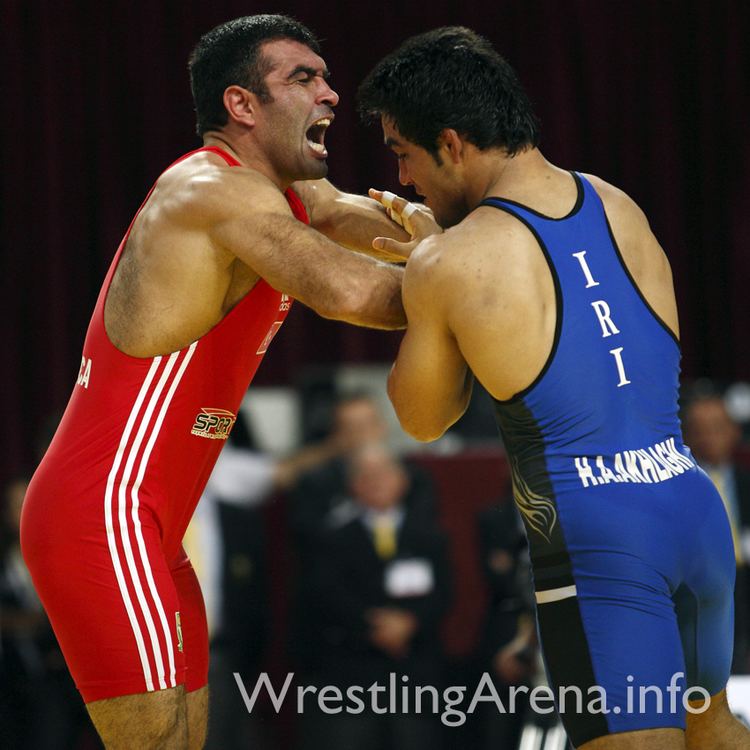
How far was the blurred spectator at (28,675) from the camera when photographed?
555cm

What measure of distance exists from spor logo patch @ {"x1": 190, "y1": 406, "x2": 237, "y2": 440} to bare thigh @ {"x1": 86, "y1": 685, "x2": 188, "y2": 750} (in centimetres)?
59

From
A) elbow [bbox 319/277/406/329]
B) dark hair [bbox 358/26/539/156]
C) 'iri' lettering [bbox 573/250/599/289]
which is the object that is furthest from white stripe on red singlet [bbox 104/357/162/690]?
'iri' lettering [bbox 573/250/599/289]

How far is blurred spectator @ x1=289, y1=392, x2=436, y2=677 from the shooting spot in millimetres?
5969

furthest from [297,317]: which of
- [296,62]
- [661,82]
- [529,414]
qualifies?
[529,414]

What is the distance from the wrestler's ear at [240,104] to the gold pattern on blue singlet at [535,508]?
110 cm

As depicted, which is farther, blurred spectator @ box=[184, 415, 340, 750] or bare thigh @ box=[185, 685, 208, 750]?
blurred spectator @ box=[184, 415, 340, 750]

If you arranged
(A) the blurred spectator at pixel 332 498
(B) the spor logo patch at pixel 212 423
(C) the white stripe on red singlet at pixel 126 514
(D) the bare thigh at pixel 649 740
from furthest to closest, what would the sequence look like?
(A) the blurred spectator at pixel 332 498
(B) the spor logo patch at pixel 212 423
(C) the white stripe on red singlet at pixel 126 514
(D) the bare thigh at pixel 649 740

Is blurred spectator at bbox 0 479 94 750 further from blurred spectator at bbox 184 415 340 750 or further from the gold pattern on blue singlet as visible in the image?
the gold pattern on blue singlet

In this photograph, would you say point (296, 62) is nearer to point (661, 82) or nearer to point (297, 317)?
point (297, 317)

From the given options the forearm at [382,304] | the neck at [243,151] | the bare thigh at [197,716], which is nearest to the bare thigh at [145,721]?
the bare thigh at [197,716]

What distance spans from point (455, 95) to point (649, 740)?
1398mm

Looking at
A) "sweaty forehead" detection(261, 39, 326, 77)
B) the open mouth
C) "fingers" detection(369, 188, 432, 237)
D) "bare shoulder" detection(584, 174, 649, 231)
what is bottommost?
"fingers" detection(369, 188, 432, 237)

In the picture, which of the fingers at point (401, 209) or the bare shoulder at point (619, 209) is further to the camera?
the fingers at point (401, 209)

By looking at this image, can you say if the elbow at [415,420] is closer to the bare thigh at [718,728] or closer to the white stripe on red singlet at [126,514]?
the white stripe on red singlet at [126,514]
